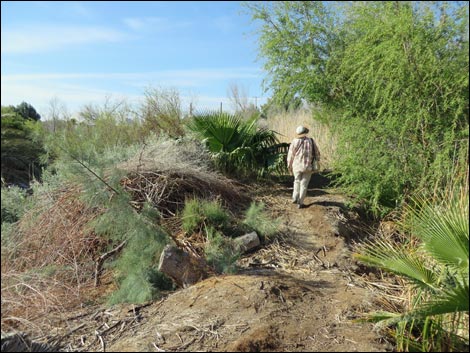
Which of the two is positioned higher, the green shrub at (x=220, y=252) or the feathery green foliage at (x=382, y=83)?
the feathery green foliage at (x=382, y=83)

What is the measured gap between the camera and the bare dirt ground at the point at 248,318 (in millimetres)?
4277

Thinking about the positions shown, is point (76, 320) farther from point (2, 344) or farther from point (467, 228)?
point (467, 228)

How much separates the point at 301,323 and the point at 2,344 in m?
2.73

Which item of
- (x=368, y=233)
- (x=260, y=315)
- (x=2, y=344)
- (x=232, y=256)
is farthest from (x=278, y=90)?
(x=2, y=344)

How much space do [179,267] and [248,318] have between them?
4.24 ft

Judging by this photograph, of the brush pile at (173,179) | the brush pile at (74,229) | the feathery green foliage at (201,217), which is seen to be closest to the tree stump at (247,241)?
the feathery green foliage at (201,217)

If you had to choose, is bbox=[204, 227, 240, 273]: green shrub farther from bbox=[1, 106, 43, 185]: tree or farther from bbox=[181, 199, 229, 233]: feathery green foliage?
bbox=[1, 106, 43, 185]: tree

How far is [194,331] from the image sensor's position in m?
4.47

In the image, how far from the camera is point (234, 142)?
1091cm

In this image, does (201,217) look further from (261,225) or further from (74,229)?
(74,229)

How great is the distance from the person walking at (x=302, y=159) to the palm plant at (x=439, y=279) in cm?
437

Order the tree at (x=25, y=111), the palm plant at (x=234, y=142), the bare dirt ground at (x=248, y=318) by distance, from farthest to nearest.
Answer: the tree at (x=25, y=111) → the palm plant at (x=234, y=142) → the bare dirt ground at (x=248, y=318)

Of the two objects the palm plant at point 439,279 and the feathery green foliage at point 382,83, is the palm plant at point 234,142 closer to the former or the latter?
the feathery green foliage at point 382,83

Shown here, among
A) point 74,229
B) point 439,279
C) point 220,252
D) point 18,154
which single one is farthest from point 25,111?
point 439,279
